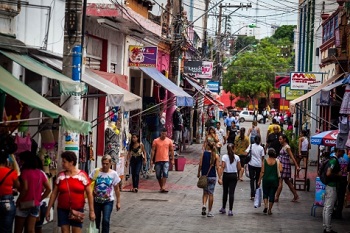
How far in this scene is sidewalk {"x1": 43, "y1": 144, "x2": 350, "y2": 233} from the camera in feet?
52.5

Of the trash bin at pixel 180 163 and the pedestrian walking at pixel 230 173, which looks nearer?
the pedestrian walking at pixel 230 173

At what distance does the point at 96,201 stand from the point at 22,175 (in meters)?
1.81

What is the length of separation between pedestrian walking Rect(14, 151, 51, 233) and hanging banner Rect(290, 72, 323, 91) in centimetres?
1964

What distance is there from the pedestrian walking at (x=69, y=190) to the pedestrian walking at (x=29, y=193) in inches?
9.8

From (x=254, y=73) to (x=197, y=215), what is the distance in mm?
75097

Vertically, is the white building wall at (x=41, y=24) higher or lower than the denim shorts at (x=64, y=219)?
higher

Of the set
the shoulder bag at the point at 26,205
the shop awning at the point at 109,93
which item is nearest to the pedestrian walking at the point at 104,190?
the shoulder bag at the point at 26,205

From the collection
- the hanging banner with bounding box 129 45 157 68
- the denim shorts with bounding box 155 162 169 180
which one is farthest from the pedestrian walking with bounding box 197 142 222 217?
the hanging banner with bounding box 129 45 157 68

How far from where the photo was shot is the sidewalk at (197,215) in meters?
16.0

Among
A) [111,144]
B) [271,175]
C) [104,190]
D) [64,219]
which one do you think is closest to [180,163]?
[111,144]

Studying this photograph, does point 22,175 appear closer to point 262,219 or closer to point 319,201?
point 262,219

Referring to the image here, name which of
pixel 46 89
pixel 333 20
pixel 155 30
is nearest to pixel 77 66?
pixel 46 89

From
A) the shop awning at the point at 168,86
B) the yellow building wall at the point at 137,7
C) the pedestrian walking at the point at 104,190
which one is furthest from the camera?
the shop awning at the point at 168,86

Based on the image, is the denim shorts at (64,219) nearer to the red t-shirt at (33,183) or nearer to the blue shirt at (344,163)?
the red t-shirt at (33,183)
